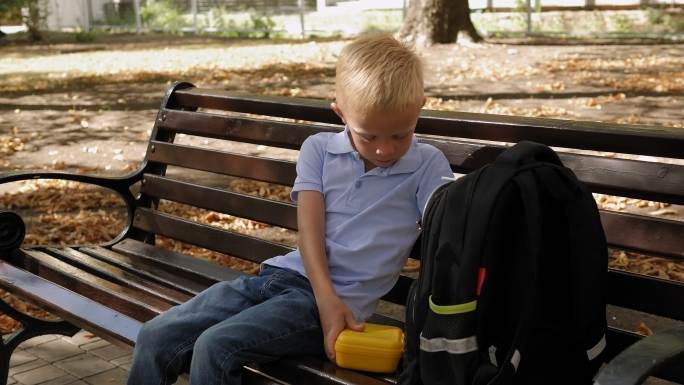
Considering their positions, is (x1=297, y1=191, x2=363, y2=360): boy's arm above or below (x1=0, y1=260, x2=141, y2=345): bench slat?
above

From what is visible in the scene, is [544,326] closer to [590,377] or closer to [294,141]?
[590,377]

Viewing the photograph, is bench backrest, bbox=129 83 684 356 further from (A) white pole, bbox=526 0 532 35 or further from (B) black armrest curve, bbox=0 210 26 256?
(A) white pole, bbox=526 0 532 35

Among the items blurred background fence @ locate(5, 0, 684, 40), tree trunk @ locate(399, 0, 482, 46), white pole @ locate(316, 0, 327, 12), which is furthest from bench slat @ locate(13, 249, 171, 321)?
white pole @ locate(316, 0, 327, 12)

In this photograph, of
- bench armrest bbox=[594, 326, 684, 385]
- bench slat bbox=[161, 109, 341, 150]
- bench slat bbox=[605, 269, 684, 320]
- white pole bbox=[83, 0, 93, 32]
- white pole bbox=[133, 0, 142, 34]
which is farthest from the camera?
white pole bbox=[83, 0, 93, 32]

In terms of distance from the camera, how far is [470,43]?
15094 millimetres

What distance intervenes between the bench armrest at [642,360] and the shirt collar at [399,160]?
3.12 feet

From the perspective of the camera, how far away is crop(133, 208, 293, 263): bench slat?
3.64 metres

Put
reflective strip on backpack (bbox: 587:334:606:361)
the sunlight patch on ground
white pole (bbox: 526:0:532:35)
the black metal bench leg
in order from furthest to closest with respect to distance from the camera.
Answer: white pole (bbox: 526:0:532:35) → the sunlight patch on ground → the black metal bench leg → reflective strip on backpack (bbox: 587:334:606:361)

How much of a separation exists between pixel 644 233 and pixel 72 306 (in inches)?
76.3

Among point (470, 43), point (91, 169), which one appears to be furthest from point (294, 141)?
point (470, 43)

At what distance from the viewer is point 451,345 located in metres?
2.18

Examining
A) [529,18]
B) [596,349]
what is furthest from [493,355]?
[529,18]

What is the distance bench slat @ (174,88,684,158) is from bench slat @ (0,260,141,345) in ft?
3.49

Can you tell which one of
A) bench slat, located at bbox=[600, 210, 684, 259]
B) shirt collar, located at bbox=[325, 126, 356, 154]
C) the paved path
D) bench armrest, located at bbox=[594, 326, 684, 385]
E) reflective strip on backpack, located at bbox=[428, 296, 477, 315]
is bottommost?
the paved path
